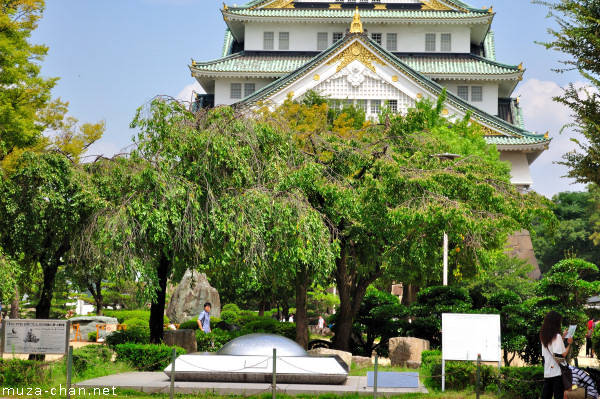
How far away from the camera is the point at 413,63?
183ft

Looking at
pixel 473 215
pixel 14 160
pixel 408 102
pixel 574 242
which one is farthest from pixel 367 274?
pixel 574 242

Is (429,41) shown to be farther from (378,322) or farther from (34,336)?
(34,336)

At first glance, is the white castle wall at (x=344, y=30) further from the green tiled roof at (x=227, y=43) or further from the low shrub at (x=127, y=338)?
the low shrub at (x=127, y=338)

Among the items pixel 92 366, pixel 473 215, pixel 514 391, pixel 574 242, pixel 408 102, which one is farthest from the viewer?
pixel 574 242

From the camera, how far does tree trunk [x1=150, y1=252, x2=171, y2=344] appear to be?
18906 mm

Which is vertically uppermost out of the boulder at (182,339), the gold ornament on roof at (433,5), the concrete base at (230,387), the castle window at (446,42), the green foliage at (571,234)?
the gold ornament on roof at (433,5)

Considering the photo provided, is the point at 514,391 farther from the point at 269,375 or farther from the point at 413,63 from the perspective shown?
the point at 413,63

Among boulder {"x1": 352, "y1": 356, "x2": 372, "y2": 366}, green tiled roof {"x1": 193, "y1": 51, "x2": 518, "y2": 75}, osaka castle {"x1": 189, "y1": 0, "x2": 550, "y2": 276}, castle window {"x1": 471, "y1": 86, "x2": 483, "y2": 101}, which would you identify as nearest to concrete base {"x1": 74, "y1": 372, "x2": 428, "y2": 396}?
boulder {"x1": 352, "y1": 356, "x2": 372, "y2": 366}

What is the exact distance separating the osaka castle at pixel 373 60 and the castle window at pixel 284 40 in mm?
74

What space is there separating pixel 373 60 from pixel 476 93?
1144 cm

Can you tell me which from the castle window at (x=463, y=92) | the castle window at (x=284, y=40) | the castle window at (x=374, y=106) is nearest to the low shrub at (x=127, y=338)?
the castle window at (x=374, y=106)

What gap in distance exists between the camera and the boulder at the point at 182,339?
19.5 metres

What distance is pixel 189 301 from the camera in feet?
128

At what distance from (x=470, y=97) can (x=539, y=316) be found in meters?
39.8
